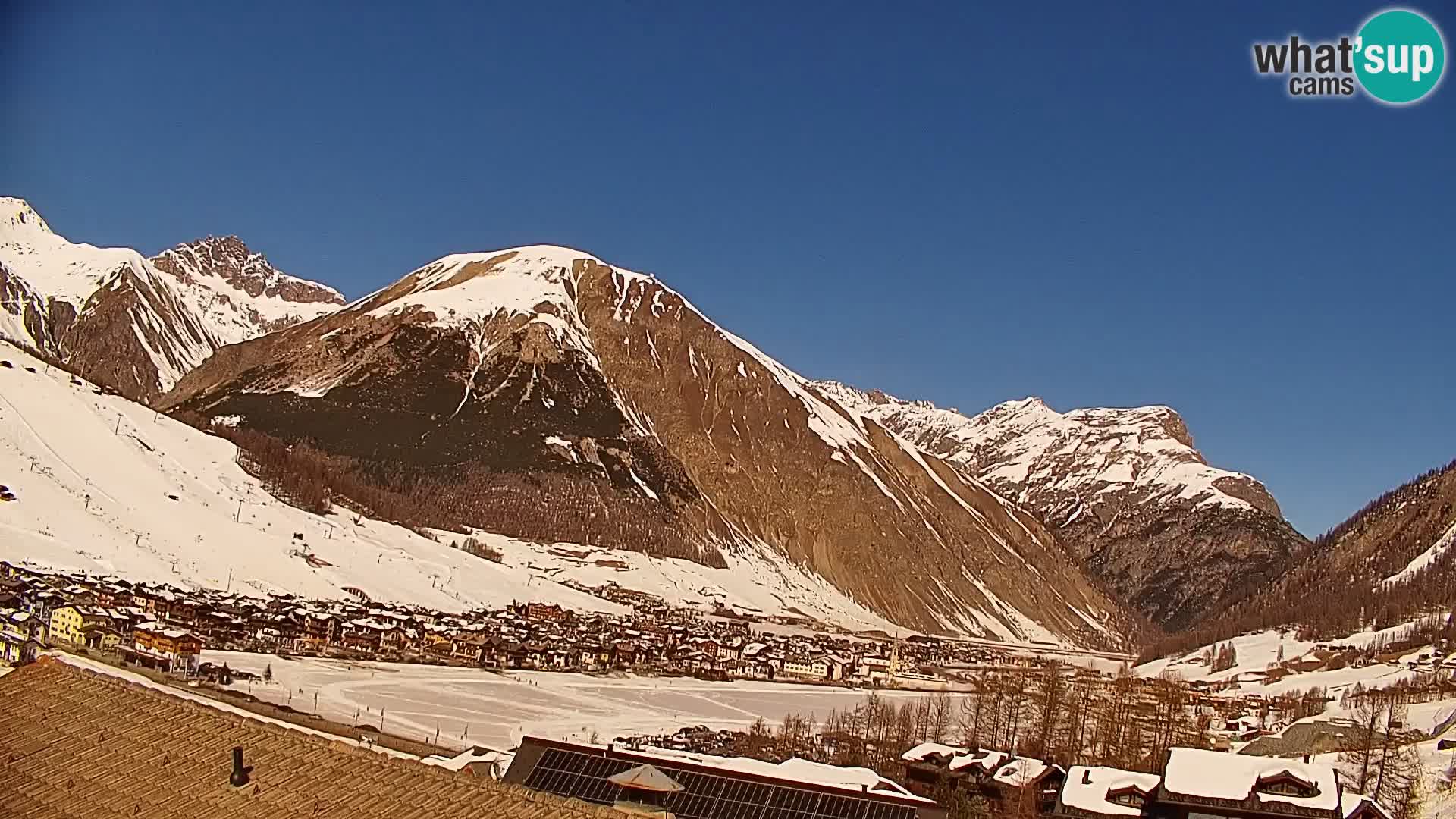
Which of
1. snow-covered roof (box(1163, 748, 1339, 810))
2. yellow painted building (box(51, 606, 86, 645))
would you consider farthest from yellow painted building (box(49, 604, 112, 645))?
snow-covered roof (box(1163, 748, 1339, 810))

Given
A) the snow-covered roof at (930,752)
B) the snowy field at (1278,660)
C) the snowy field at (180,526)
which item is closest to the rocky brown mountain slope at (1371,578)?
the snowy field at (1278,660)

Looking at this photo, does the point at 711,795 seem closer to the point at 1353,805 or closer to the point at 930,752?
the point at 1353,805

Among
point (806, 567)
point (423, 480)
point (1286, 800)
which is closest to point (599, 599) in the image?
point (423, 480)

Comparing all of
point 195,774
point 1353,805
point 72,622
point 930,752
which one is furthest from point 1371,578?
point 195,774

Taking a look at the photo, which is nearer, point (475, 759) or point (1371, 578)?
point (475, 759)

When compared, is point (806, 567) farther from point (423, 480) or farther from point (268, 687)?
point (268, 687)

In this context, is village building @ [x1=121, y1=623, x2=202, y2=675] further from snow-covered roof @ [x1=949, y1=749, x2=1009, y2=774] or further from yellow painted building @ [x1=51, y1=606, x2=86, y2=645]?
snow-covered roof @ [x1=949, y1=749, x2=1009, y2=774]
